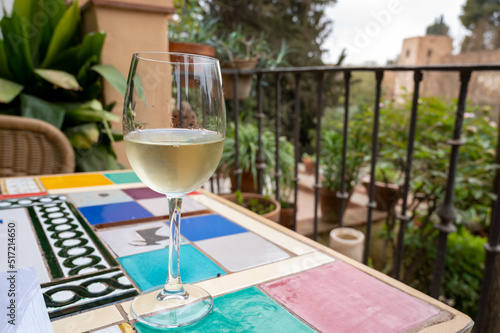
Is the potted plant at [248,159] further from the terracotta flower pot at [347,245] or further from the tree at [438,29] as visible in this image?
the tree at [438,29]

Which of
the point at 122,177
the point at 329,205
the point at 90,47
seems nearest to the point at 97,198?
the point at 122,177

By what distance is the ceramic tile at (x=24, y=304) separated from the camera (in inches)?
13.6

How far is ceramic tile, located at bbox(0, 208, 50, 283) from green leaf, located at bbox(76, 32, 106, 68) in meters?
1.59

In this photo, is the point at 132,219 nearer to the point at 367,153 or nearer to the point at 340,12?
the point at 367,153

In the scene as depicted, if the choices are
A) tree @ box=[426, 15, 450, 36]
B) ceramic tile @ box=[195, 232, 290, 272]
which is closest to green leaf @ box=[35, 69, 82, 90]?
ceramic tile @ box=[195, 232, 290, 272]

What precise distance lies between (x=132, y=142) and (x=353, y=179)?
3653 mm

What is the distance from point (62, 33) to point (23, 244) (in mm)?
Result: 1937

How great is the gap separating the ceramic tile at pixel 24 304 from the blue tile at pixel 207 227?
230mm

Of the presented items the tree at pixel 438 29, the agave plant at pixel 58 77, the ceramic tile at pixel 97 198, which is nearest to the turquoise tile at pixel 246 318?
the ceramic tile at pixel 97 198

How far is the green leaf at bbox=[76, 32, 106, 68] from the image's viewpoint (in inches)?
77.9

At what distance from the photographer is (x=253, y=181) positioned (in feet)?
12.2

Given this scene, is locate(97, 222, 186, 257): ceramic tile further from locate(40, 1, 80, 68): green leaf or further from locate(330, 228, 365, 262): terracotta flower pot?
locate(330, 228, 365, 262): terracotta flower pot

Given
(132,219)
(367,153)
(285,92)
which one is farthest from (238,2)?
(132,219)

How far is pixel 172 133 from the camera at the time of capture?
0.38 m
